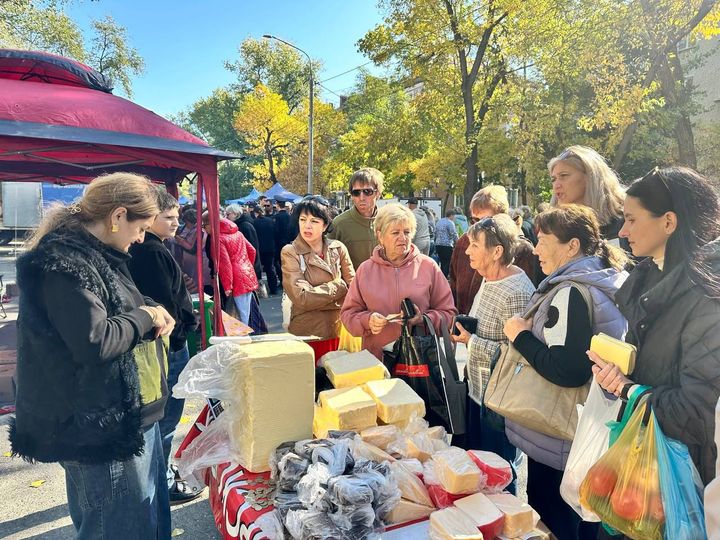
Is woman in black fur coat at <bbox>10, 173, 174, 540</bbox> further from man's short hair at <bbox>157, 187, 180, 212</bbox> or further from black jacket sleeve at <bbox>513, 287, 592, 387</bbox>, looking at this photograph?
black jacket sleeve at <bbox>513, 287, 592, 387</bbox>

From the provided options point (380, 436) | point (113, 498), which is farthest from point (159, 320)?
Result: point (380, 436)

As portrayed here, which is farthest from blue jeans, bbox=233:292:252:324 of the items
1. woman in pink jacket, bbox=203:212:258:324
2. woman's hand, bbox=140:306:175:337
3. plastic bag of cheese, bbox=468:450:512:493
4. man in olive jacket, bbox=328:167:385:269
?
plastic bag of cheese, bbox=468:450:512:493

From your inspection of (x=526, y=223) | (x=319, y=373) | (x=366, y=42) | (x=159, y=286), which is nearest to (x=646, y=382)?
(x=319, y=373)

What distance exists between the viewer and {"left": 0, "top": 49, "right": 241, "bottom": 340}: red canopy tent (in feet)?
14.2

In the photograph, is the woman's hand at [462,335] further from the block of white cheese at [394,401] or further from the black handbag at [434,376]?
the block of white cheese at [394,401]

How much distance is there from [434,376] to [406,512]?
0.85 m

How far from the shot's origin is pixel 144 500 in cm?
174

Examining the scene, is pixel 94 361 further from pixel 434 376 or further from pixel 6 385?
pixel 6 385

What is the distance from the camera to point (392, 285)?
2596 mm

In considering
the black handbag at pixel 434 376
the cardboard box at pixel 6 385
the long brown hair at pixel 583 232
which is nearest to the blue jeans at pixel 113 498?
the black handbag at pixel 434 376

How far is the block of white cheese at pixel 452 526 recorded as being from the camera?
1302mm

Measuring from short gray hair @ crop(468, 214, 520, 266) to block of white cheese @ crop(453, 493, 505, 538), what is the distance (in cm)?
123

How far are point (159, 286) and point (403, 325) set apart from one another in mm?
1368

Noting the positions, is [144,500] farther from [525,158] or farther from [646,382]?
[525,158]
